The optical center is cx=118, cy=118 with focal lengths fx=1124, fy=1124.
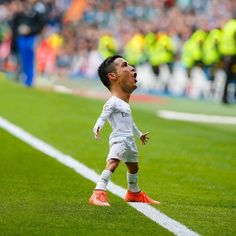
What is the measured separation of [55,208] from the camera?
8.06 meters

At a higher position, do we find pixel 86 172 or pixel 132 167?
pixel 132 167

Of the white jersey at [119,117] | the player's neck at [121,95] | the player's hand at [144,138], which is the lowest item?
the player's hand at [144,138]

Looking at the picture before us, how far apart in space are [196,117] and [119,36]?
20.6 meters

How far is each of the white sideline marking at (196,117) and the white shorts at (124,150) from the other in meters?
12.7

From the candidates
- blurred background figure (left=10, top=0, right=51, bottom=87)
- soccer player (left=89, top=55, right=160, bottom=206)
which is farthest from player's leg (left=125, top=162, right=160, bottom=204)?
blurred background figure (left=10, top=0, right=51, bottom=87)

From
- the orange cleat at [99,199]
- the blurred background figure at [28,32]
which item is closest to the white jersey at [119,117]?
the orange cleat at [99,199]

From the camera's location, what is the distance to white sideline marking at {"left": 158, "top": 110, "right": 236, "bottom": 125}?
21781 mm

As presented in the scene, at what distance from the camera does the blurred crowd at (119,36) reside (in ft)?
94.3

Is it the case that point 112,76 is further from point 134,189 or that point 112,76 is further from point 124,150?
point 134,189

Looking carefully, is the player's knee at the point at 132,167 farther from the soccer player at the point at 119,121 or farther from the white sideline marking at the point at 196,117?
the white sideline marking at the point at 196,117

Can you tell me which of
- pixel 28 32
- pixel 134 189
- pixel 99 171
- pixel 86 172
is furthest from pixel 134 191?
pixel 28 32

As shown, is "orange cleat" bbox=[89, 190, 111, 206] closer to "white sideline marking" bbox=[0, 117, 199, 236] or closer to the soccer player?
the soccer player

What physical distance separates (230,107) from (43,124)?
12.2 metres

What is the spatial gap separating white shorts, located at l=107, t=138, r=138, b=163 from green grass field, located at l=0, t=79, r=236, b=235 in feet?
1.19
